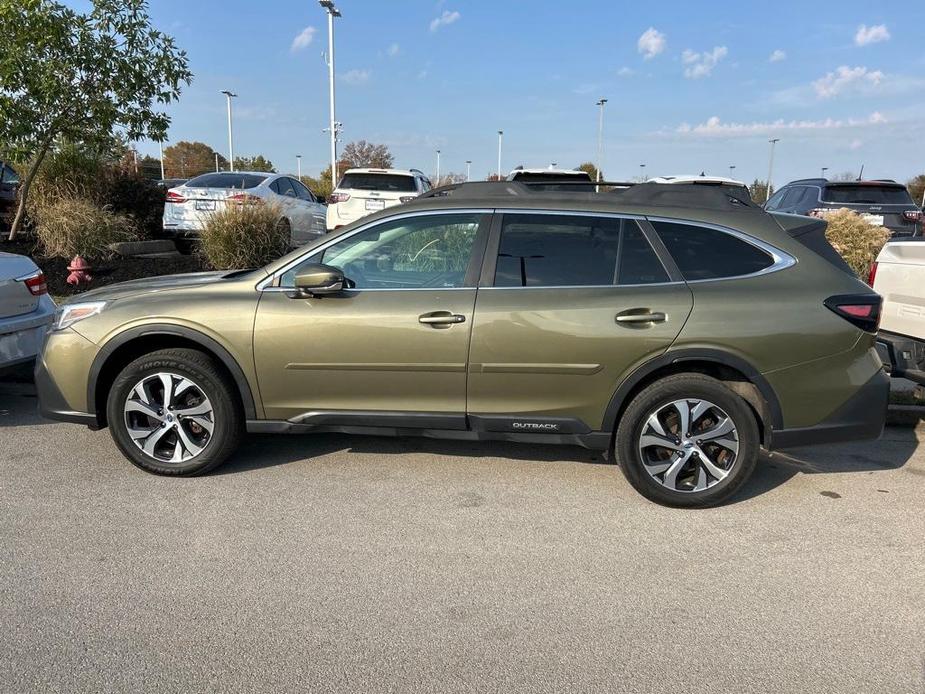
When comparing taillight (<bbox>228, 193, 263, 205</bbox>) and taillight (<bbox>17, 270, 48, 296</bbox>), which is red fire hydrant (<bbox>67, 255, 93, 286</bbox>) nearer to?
taillight (<bbox>228, 193, 263, 205</bbox>)

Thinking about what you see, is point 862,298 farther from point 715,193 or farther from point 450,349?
point 450,349

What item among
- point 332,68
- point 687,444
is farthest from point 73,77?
point 332,68

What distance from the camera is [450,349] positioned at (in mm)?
3895

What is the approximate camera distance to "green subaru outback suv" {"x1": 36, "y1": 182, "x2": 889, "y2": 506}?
3.80m

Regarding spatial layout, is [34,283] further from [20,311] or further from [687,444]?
[687,444]

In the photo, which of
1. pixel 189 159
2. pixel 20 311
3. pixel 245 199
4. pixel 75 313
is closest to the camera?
pixel 75 313

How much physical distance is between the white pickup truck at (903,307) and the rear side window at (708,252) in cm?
141

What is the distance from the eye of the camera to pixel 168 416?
4.12m

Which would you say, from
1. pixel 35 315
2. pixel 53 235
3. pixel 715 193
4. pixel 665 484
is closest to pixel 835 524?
pixel 665 484

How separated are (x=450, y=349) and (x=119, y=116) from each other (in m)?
9.38

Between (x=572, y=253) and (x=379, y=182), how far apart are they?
9983mm

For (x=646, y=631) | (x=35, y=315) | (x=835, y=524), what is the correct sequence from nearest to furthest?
(x=646, y=631)
(x=835, y=524)
(x=35, y=315)

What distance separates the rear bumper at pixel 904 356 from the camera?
458 cm

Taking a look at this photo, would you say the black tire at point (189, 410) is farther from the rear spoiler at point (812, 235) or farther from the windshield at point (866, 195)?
the windshield at point (866, 195)
